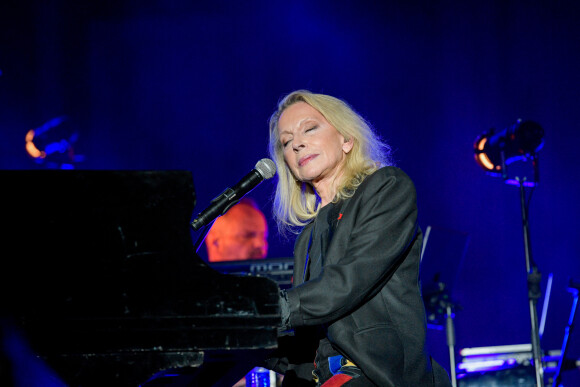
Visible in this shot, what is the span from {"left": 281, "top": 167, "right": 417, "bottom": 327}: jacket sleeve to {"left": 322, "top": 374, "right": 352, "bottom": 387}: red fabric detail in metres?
0.26

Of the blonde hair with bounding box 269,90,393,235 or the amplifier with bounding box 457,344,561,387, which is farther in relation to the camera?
the amplifier with bounding box 457,344,561,387

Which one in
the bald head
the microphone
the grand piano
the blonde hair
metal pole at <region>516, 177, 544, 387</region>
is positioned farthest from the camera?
the bald head

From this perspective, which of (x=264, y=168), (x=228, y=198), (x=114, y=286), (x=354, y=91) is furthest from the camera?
(x=354, y=91)

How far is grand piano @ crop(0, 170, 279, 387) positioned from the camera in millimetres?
1813

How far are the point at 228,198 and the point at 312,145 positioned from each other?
2.43ft

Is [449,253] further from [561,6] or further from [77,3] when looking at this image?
[77,3]

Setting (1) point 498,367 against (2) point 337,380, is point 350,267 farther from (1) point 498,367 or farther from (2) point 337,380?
(1) point 498,367

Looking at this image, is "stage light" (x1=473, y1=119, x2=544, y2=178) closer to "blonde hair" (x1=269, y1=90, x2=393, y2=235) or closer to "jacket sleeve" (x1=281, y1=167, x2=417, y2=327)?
"blonde hair" (x1=269, y1=90, x2=393, y2=235)

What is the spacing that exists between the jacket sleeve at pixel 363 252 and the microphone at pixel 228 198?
0.41 m

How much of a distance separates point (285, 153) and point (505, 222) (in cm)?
457

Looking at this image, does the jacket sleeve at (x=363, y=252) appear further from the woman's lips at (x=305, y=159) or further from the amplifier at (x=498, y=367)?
the amplifier at (x=498, y=367)

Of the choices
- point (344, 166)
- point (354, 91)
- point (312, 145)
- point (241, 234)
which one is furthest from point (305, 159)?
point (354, 91)

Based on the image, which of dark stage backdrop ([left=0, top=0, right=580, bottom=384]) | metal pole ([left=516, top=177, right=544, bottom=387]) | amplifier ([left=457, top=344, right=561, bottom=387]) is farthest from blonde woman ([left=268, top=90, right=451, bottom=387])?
dark stage backdrop ([left=0, top=0, right=580, bottom=384])

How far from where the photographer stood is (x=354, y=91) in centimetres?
738
